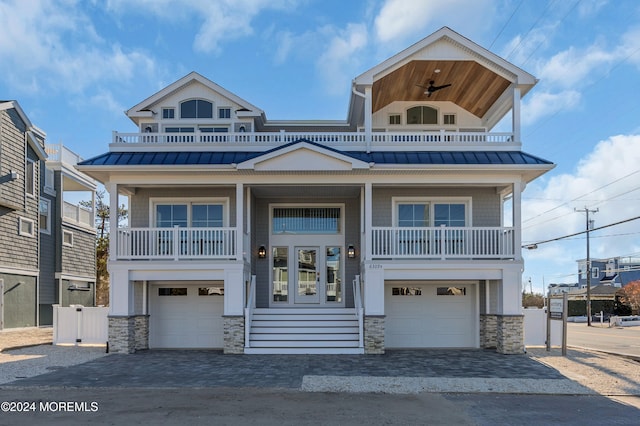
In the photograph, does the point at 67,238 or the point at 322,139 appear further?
the point at 67,238

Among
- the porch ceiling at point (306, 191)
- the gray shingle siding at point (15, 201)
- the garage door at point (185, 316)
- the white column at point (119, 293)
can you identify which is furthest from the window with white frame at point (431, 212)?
the gray shingle siding at point (15, 201)

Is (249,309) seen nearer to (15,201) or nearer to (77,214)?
(15,201)

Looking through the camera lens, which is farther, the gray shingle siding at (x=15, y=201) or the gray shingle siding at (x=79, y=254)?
the gray shingle siding at (x=79, y=254)

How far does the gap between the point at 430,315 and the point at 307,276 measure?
393 cm

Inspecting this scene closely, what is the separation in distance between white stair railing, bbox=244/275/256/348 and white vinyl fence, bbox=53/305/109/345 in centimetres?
453

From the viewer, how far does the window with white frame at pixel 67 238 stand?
25.1m

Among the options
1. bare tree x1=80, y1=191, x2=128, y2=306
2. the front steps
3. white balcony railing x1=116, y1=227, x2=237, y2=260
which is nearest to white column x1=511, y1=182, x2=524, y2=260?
the front steps

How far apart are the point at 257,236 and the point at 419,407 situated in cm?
929

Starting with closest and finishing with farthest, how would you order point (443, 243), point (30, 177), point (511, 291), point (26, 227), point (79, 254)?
point (511, 291) → point (443, 243) → point (26, 227) → point (30, 177) → point (79, 254)

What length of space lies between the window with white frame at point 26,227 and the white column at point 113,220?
29.8 ft

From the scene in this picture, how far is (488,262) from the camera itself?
554 inches

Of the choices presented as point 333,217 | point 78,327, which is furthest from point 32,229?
point 333,217

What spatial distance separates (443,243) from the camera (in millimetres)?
14328

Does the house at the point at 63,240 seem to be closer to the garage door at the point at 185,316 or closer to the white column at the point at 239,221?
the garage door at the point at 185,316
